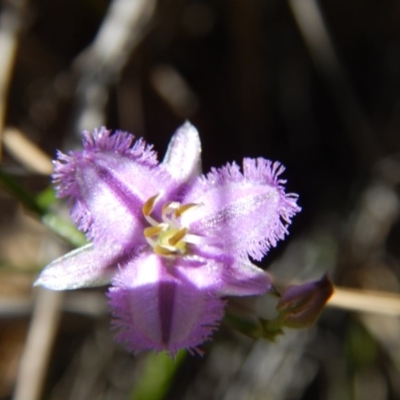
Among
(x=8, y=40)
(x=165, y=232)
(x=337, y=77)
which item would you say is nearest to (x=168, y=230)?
(x=165, y=232)

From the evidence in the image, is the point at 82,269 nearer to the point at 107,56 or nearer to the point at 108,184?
the point at 108,184

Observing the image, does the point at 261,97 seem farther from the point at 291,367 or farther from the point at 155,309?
the point at 155,309

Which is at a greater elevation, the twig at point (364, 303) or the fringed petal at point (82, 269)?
the fringed petal at point (82, 269)

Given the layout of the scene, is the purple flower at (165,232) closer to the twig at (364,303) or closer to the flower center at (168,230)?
the flower center at (168,230)

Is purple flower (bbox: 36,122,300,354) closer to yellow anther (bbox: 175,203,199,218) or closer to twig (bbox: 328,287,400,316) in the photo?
yellow anther (bbox: 175,203,199,218)

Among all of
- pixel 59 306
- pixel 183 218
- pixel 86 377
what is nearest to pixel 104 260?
pixel 183 218

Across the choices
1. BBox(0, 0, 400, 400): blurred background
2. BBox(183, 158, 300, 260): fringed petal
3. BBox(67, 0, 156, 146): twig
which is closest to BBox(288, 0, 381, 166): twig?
BBox(0, 0, 400, 400): blurred background

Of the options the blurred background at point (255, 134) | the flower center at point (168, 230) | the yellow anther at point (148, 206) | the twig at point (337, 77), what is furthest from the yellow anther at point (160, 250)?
the twig at point (337, 77)
